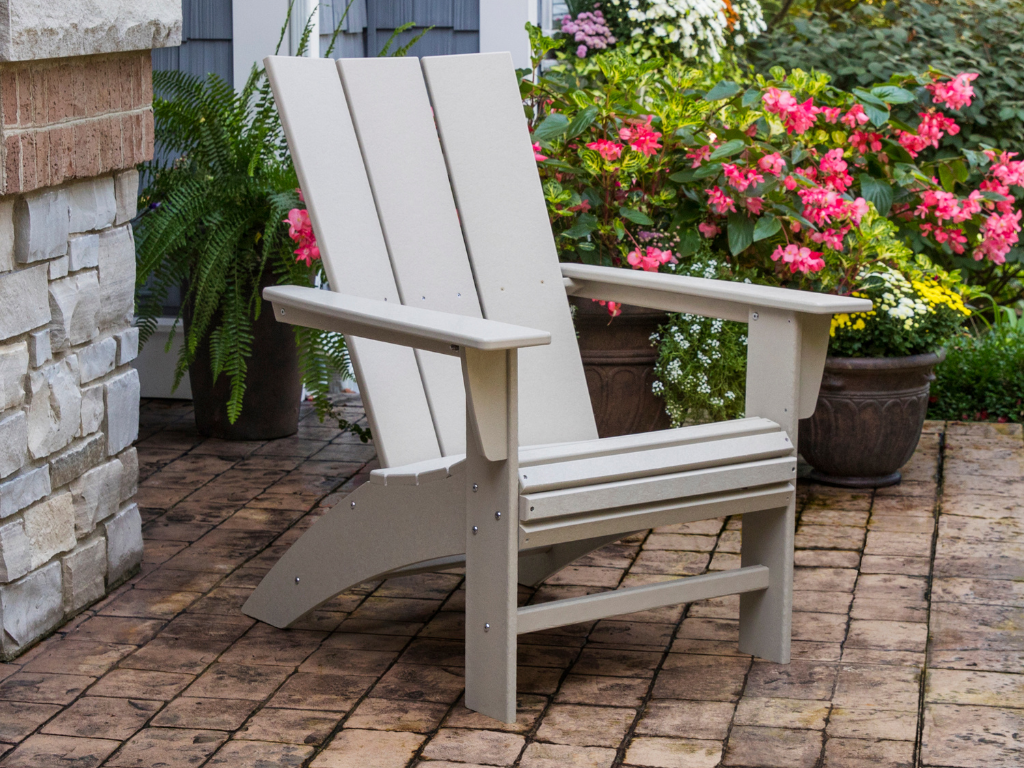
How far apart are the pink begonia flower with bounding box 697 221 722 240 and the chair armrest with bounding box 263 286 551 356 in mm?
1339

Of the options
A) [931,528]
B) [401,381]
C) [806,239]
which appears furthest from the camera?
[806,239]

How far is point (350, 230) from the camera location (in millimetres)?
2363

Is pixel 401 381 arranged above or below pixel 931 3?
below

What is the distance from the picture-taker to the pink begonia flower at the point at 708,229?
324 centimetres

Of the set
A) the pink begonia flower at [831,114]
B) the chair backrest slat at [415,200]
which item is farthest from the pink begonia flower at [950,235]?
the chair backrest slat at [415,200]

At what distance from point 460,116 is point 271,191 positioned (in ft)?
2.74

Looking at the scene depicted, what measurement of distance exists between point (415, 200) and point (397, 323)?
0.65 meters

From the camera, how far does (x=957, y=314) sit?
131 inches

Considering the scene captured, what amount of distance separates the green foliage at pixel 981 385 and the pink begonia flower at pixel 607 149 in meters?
1.59

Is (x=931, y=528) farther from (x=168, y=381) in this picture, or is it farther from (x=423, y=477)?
(x=168, y=381)

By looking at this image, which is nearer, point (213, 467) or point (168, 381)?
point (213, 467)

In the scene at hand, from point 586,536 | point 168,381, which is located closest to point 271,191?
point 168,381

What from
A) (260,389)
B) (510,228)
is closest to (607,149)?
(510,228)

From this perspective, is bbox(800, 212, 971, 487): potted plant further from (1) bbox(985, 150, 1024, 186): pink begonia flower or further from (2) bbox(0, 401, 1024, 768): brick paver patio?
(1) bbox(985, 150, 1024, 186): pink begonia flower
